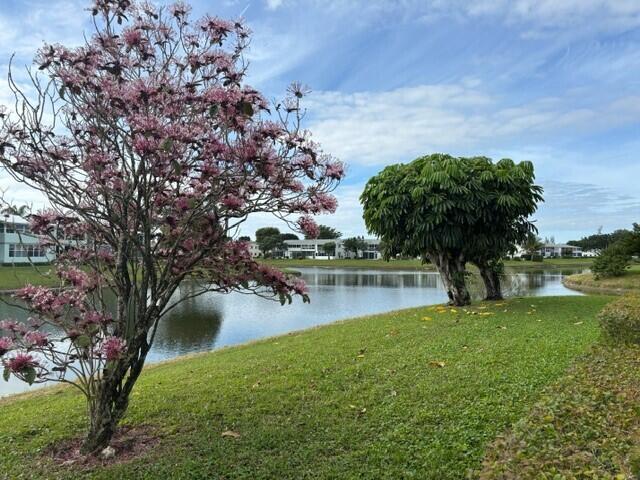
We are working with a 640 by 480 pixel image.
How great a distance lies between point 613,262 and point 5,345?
30.1 metres

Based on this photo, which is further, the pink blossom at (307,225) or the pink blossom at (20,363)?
the pink blossom at (307,225)

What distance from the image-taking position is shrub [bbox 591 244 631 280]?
2727 cm

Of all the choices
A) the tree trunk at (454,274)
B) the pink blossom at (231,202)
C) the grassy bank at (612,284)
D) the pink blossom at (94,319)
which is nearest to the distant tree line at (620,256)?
the grassy bank at (612,284)

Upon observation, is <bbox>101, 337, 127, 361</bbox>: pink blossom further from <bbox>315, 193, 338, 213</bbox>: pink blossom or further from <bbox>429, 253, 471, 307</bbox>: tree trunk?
<bbox>429, 253, 471, 307</bbox>: tree trunk

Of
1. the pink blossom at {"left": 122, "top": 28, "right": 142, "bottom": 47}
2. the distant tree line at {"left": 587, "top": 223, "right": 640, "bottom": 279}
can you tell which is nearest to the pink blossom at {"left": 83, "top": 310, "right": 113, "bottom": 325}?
the pink blossom at {"left": 122, "top": 28, "right": 142, "bottom": 47}

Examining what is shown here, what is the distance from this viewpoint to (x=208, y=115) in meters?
3.60

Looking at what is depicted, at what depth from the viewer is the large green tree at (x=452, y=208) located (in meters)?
11.0

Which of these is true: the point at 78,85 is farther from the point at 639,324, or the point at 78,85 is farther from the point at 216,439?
the point at 639,324

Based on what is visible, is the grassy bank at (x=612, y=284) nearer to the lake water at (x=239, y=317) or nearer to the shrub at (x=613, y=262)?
the shrub at (x=613, y=262)

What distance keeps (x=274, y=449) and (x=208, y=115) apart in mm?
2477

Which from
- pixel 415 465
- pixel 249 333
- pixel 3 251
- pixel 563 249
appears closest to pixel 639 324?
pixel 415 465

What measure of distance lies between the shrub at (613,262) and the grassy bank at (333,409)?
74.0 feet

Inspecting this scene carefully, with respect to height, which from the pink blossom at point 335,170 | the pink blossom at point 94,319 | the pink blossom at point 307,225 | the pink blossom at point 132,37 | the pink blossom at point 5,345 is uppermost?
the pink blossom at point 132,37

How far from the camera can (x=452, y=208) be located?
36.2ft
